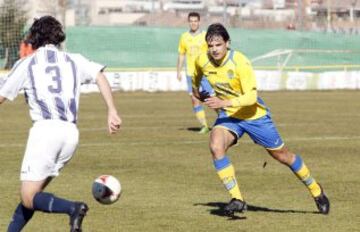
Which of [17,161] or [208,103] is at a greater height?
[208,103]

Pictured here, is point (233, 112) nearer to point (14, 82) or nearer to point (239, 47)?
point (14, 82)

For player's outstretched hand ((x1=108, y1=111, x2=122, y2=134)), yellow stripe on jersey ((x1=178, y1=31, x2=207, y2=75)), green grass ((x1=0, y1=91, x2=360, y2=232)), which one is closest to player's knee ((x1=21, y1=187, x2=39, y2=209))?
player's outstretched hand ((x1=108, y1=111, x2=122, y2=134))

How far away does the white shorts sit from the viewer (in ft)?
28.7

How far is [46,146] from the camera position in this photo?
8.73 meters

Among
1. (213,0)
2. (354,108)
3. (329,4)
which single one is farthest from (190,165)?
(213,0)

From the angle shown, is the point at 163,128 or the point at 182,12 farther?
the point at 182,12

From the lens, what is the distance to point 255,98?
11.6 metres

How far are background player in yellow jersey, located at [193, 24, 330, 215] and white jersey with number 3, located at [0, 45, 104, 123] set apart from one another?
9.40 ft

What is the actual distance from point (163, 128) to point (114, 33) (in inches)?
857

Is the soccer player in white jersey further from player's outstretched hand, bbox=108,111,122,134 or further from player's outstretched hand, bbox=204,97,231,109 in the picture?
player's outstretched hand, bbox=204,97,231,109

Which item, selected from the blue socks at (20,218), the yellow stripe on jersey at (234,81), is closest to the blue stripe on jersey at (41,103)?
the blue socks at (20,218)

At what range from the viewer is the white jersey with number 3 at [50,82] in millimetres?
8836

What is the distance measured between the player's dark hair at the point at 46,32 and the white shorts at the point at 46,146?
0.69 meters

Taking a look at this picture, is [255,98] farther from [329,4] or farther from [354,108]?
[329,4]
